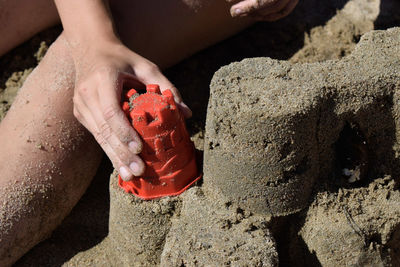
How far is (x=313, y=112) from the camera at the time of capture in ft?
3.57

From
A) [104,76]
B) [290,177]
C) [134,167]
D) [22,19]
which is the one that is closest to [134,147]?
[134,167]

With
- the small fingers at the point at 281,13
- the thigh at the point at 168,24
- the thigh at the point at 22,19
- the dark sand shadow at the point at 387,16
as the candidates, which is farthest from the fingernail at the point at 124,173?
the dark sand shadow at the point at 387,16

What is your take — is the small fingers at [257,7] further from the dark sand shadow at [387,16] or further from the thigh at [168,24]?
the dark sand shadow at [387,16]

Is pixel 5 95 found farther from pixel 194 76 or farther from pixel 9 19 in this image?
pixel 194 76

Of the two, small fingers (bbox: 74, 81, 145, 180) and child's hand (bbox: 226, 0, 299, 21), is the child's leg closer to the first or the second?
small fingers (bbox: 74, 81, 145, 180)

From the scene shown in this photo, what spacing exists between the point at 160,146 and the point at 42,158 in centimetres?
45

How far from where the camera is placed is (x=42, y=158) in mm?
1429

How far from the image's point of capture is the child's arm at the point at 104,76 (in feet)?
3.76

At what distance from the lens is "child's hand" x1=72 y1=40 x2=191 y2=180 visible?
3.74 feet

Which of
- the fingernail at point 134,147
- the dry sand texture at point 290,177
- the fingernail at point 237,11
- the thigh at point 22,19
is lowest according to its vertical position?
the dry sand texture at point 290,177

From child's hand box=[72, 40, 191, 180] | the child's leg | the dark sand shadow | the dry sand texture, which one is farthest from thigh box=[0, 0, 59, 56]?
the dark sand shadow

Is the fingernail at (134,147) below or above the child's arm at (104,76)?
below

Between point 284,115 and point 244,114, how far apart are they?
8 cm

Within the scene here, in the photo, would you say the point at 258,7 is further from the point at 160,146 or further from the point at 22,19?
the point at 22,19
